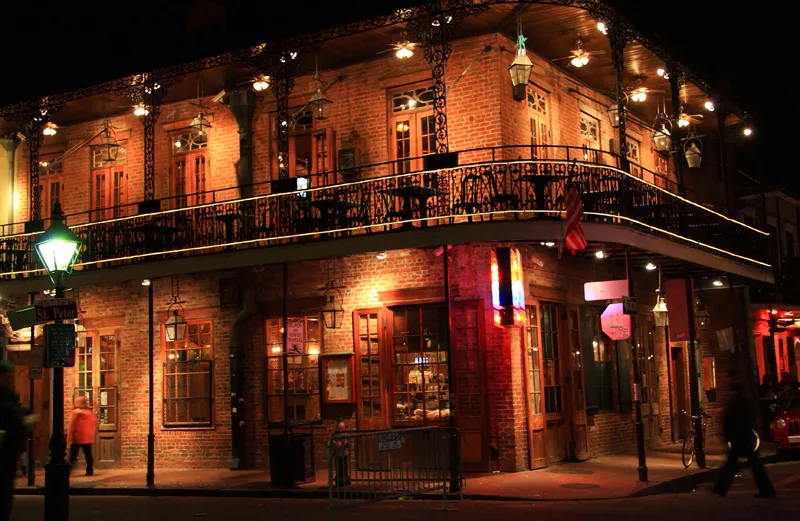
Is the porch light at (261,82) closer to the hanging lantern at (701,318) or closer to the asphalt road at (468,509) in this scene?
the asphalt road at (468,509)

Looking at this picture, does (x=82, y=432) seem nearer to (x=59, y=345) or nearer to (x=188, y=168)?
(x=188, y=168)

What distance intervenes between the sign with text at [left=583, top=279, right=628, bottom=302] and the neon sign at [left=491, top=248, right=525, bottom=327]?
1.72 meters

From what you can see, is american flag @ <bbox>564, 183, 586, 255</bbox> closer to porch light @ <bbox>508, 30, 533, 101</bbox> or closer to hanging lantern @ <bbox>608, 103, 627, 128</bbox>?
porch light @ <bbox>508, 30, 533, 101</bbox>

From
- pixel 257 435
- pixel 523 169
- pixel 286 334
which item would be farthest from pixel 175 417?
pixel 523 169

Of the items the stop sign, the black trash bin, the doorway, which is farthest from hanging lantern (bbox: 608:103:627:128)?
the black trash bin

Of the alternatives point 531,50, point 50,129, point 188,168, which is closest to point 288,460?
point 188,168

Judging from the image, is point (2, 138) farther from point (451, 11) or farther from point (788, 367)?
point (788, 367)

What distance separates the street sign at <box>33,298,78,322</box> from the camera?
40.8 ft

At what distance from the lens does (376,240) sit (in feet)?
54.5

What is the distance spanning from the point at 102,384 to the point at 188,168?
17.2 ft

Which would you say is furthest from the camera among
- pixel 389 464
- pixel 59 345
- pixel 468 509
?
pixel 468 509

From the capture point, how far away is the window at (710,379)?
24828 millimetres

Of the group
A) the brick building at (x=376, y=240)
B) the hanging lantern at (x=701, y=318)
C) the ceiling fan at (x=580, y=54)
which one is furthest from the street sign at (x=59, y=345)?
the hanging lantern at (x=701, y=318)

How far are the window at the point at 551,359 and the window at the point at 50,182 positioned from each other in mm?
12263
